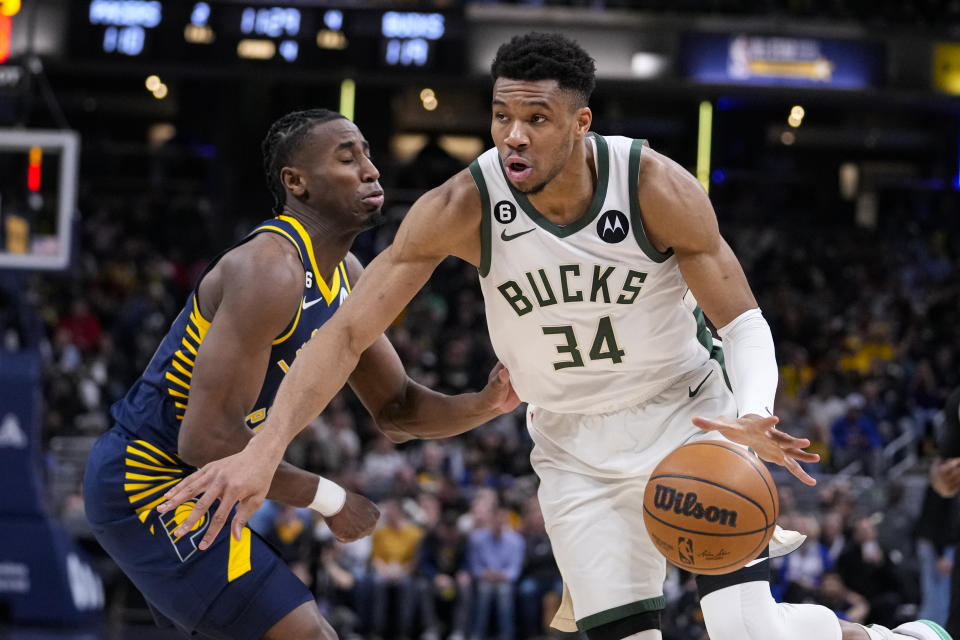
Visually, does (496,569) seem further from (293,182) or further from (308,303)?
(308,303)

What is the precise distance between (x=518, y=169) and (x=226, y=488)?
4.04 ft

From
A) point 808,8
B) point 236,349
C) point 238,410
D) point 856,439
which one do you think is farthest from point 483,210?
point 808,8

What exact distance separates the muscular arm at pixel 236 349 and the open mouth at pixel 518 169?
866mm

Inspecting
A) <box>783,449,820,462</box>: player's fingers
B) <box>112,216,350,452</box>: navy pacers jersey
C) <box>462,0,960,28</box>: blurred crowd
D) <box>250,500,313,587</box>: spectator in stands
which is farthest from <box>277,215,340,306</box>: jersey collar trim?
<box>462,0,960,28</box>: blurred crowd

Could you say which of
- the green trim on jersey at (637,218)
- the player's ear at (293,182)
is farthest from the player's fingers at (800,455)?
the player's ear at (293,182)

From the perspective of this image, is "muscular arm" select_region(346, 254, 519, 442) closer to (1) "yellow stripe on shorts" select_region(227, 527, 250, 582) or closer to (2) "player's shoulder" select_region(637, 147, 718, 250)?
(1) "yellow stripe on shorts" select_region(227, 527, 250, 582)

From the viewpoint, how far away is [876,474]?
14047mm

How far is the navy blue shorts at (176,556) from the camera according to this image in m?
4.00

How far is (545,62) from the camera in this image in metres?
3.65

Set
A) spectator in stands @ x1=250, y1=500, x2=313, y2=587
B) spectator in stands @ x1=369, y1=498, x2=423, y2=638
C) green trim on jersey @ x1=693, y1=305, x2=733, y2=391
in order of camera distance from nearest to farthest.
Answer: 1. green trim on jersey @ x1=693, y1=305, x2=733, y2=391
2. spectator in stands @ x1=250, y1=500, x2=313, y2=587
3. spectator in stands @ x1=369, y1=498, x2=423, y2=638

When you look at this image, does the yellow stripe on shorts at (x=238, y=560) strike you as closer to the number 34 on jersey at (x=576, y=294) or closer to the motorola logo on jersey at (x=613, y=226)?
the number 34 on jersey at (x=576, y=294)

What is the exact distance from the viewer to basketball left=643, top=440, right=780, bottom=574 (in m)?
3.57

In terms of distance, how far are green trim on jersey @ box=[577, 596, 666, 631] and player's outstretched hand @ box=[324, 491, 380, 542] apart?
2.60 feet

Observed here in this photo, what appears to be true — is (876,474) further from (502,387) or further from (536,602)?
(502,387)
